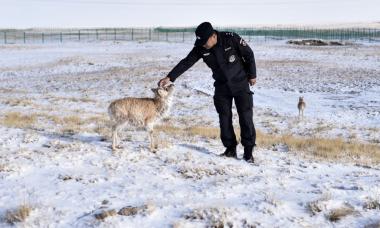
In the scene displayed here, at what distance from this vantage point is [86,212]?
614 centimetres

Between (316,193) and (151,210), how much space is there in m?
2.24

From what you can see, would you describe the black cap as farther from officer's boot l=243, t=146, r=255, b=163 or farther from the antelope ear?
officer's boot l=243, t=146, r=255, b=163

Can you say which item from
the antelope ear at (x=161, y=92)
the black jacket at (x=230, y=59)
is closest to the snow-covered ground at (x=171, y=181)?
the antelope ear at (x=161, y=92)

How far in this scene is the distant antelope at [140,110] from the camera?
9.04 meters

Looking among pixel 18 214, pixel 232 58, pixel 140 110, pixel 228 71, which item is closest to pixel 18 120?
pixel 140 110

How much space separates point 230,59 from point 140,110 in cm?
184

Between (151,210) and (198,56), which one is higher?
(198,56)

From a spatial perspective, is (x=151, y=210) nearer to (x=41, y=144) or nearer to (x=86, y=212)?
(x=86, y=212)

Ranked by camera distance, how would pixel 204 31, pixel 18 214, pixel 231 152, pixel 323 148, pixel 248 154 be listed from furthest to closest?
1. pixel 323 148
2. pixel 231 152
3. pixel 248 154
4. pixel 204 31
5. pixel 18 214

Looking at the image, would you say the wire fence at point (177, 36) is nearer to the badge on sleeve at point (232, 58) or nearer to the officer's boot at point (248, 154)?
the officer's boot at point (248, 154)

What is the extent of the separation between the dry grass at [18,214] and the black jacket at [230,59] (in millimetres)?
3651

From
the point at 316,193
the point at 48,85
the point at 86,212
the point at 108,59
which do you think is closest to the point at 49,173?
the point at 86,212

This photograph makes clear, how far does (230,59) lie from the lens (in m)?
8.25

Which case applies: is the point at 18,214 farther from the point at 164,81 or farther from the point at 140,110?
the point at 164,81
